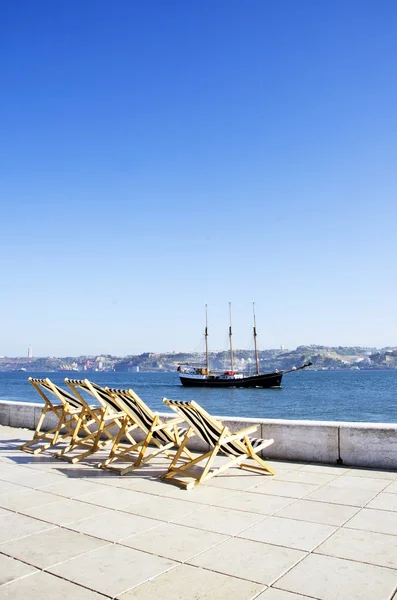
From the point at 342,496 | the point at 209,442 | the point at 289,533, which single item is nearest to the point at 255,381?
the point at 209,442

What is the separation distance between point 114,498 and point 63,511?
1.93 feet

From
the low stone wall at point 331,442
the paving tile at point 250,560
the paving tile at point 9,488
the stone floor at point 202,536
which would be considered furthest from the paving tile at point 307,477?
the paving tile at point 9,488

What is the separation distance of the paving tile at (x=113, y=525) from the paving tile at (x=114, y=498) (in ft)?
1.02

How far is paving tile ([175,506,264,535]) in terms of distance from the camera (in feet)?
14.1

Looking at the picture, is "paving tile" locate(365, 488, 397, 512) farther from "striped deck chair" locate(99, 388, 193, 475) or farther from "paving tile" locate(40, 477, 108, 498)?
"paving tile" locate(40, 477, 108, 498)

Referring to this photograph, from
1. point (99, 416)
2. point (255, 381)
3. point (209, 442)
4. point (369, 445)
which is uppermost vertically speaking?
point (99, 416)

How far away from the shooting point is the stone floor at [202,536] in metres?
3.20

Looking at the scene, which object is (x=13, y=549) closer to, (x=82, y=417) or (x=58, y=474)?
(x=58, y=474)

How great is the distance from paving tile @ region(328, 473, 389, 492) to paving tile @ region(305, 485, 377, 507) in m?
0.13

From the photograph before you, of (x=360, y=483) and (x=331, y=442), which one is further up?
(x=331, y=442)

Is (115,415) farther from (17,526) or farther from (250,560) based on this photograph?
(250,560)

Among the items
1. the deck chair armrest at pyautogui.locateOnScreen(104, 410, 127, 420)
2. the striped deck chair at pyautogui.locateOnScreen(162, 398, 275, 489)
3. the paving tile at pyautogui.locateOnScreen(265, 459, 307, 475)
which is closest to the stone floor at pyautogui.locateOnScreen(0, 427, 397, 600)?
the striped deck chair at pyautogui.locateOnScreen(162, 398, 275, 489)

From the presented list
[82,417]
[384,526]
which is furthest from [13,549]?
[82,417]

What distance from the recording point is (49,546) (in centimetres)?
391
